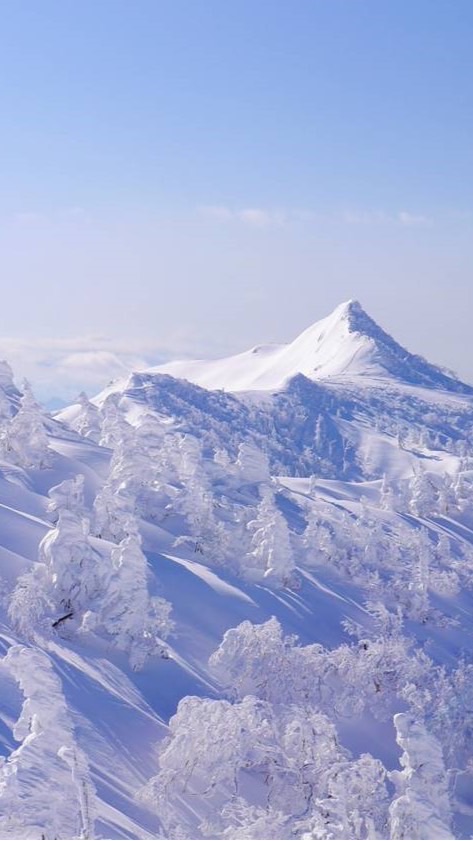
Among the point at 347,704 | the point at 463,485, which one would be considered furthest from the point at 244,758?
the point at 463,485

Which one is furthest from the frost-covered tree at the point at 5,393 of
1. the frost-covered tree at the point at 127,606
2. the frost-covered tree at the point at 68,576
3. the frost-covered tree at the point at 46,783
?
the frost-covered tree at the point at 46,783

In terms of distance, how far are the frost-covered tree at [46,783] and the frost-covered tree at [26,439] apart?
50347 millimetres

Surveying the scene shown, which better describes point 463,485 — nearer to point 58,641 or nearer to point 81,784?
point 58,641

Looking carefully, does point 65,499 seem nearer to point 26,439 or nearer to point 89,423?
point 26,439

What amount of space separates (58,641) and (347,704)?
14.7 metres

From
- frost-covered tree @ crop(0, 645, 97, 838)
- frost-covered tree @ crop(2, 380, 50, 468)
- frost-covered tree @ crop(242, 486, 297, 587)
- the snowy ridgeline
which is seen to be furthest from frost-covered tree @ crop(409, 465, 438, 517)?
frost-covered tree @ crop(0, 645, 97, 838)

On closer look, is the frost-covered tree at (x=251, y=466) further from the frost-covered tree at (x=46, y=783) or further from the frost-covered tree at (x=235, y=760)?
the frost-covered tree at (x=46, y=783)

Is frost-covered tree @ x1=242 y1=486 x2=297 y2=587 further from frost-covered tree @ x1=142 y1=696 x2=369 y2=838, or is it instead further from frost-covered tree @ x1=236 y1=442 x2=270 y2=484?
frost-covered tree @ x1=142 y1=696 x2=369 y2=838

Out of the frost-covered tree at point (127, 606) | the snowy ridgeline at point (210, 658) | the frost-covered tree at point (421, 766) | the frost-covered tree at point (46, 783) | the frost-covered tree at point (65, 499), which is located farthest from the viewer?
the frost-covered tree at point (65, 499)

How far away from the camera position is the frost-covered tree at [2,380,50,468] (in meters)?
70.4

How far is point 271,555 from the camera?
61.3 m

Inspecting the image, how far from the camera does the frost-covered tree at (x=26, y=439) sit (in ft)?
231

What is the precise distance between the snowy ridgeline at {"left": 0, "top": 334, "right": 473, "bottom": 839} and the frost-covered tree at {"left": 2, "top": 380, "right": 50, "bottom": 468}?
19cm

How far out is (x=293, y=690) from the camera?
136 feet
